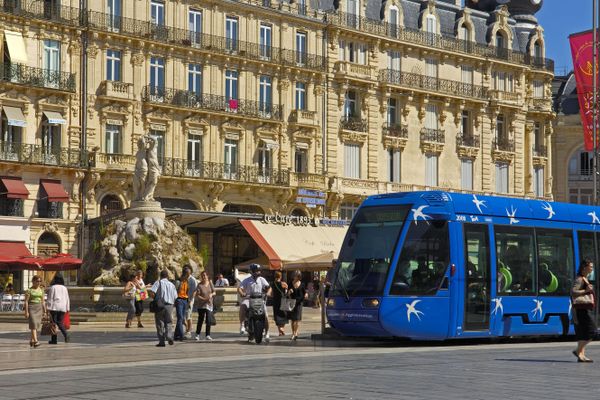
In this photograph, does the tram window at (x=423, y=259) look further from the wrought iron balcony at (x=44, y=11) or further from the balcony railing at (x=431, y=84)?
the balcony railing at (x=431, y=84)

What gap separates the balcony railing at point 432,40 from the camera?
193 ft

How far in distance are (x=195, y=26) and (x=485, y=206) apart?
3196 cm

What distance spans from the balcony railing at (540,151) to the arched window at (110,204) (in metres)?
27.8

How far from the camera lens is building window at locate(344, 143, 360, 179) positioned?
2310 inches

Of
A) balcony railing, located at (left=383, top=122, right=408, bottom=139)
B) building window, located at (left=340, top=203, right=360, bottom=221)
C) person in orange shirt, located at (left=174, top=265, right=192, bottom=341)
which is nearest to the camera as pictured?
person in orange shirt, located at (left=174, top=265, right=192, bottom=341)

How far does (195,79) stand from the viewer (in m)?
53.0

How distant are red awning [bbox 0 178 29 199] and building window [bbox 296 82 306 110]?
48.8ft

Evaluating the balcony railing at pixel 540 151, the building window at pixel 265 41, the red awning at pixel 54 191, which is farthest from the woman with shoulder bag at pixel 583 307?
the balcony railing at pixel 540 151

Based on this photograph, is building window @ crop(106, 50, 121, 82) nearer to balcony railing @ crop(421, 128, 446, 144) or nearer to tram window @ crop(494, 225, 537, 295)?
balcony railing @ crop(421, 128, 446, 144)

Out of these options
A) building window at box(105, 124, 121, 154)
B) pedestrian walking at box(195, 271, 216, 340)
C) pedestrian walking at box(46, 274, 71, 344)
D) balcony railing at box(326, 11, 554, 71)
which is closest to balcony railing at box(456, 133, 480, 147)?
balcony railing at box(326, 11, 554, 71)

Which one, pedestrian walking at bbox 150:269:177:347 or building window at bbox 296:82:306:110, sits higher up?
building window at bbox 296:82:306:110

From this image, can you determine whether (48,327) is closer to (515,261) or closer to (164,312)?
(164,312)

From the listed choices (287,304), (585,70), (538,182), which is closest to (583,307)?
(287,304)

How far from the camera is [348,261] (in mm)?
22250
